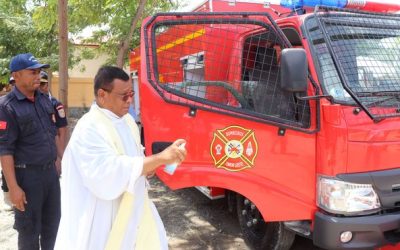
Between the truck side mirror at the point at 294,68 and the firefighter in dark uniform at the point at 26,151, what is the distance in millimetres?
1787

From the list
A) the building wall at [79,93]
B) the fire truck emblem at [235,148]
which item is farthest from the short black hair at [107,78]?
the building wall at [79,93]

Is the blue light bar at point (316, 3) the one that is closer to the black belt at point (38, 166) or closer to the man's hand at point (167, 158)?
the man's hand at point (167, 158)

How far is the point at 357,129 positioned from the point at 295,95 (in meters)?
0.50

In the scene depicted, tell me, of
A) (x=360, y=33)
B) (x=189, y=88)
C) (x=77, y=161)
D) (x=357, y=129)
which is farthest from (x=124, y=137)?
(x=360, y=33)

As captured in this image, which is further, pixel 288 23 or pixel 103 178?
pixel 288 23

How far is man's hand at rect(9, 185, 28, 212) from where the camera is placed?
273cm

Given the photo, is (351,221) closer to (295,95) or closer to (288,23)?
(295,95)

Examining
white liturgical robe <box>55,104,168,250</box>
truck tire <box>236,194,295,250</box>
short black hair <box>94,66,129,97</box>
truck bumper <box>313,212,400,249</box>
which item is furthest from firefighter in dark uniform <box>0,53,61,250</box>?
truck bumper <box>313,212,400,249</box>

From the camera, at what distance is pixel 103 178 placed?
1822mm

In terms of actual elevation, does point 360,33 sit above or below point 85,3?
below

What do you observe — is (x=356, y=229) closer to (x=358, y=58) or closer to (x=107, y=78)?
(x=358, y=58)

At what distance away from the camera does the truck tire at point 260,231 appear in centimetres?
324

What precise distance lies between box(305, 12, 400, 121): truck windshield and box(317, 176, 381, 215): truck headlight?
0.51 meters

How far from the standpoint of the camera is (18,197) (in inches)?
108
